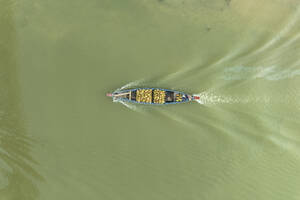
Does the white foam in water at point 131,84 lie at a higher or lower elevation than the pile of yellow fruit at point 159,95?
higher

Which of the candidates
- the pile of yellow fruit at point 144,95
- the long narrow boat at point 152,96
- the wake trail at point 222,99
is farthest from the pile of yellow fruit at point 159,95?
the wake trail at point 222,99

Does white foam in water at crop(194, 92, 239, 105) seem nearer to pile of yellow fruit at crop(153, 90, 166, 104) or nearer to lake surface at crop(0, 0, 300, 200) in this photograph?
lake surface at crop(0, 0, 300, 200)

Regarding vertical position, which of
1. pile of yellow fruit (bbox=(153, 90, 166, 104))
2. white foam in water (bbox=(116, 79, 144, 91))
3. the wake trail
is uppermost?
white foam in water (bbox=(116, 79, 144, 91))

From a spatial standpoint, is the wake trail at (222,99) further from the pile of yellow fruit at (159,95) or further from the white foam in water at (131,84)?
the white foam in water at (131,84)

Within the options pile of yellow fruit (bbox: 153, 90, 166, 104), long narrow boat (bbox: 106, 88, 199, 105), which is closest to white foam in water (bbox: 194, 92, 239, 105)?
long narrow boat (bbox: 106, 88, 199, 105)

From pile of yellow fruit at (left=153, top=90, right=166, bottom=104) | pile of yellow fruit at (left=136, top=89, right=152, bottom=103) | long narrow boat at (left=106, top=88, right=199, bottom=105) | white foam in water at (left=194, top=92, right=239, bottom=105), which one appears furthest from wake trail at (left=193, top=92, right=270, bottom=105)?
pile of yellow fruit at (left=136, top=89, right=152, bottom=103)

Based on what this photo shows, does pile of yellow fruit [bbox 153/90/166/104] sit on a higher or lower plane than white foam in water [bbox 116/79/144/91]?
lower

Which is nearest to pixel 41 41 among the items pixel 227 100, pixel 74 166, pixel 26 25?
pixel 26 25

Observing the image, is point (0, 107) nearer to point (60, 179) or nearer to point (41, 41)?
point (41, 41)
